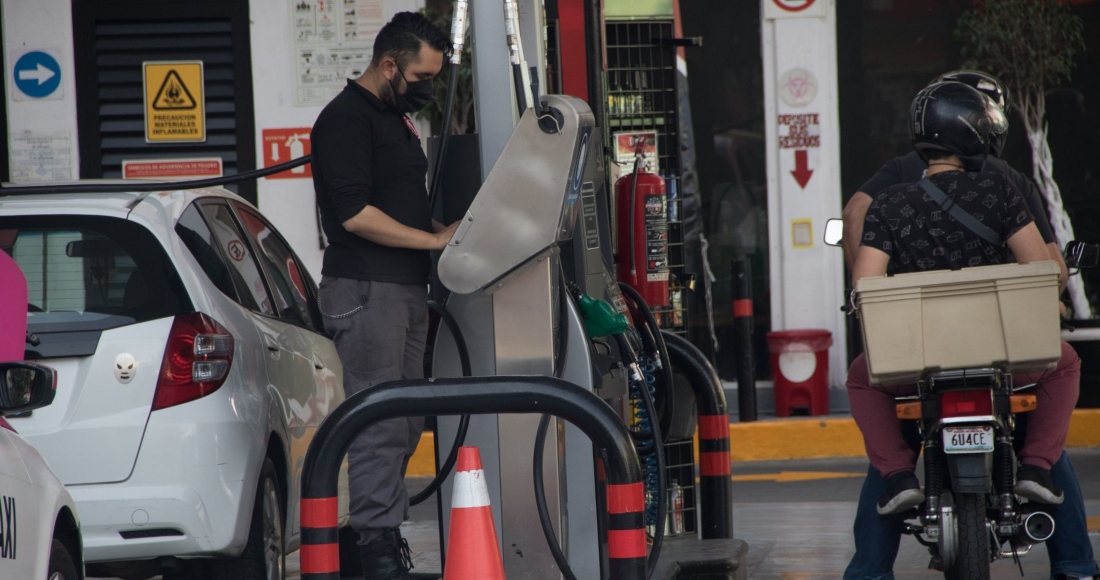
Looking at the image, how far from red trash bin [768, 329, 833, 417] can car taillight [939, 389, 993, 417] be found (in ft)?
20.7

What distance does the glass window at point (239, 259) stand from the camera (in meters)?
5.25

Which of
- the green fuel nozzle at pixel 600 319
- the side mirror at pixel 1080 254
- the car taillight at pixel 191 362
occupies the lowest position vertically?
the car taillight at pixel 191 362

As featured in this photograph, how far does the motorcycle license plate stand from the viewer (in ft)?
13.5

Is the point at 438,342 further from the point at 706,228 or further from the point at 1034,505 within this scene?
the point at 706,228

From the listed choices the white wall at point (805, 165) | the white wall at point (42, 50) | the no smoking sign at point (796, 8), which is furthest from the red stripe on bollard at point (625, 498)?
the white wall at point (42, 50)

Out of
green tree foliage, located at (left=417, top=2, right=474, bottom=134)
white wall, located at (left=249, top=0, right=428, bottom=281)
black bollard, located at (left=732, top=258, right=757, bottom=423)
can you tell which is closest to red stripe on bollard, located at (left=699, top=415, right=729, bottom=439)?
black bollard, located at (left=732, top=258, right=757, bottom=423)

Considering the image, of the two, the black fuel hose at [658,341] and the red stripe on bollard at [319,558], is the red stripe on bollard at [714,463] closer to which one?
the black fuel hose at [658,341]

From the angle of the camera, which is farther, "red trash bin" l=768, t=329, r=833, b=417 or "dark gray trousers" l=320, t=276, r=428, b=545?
"red trash bin" l=768, t=329, r=833, b=417

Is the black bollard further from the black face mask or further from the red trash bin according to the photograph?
the black face mask

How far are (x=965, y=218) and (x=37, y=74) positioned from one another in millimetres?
8322

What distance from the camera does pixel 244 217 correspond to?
5.83m

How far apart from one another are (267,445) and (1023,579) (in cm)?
292

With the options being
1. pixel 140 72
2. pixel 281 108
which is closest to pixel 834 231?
pixel 281 108

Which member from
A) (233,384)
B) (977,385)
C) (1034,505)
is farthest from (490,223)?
(1034,505)
